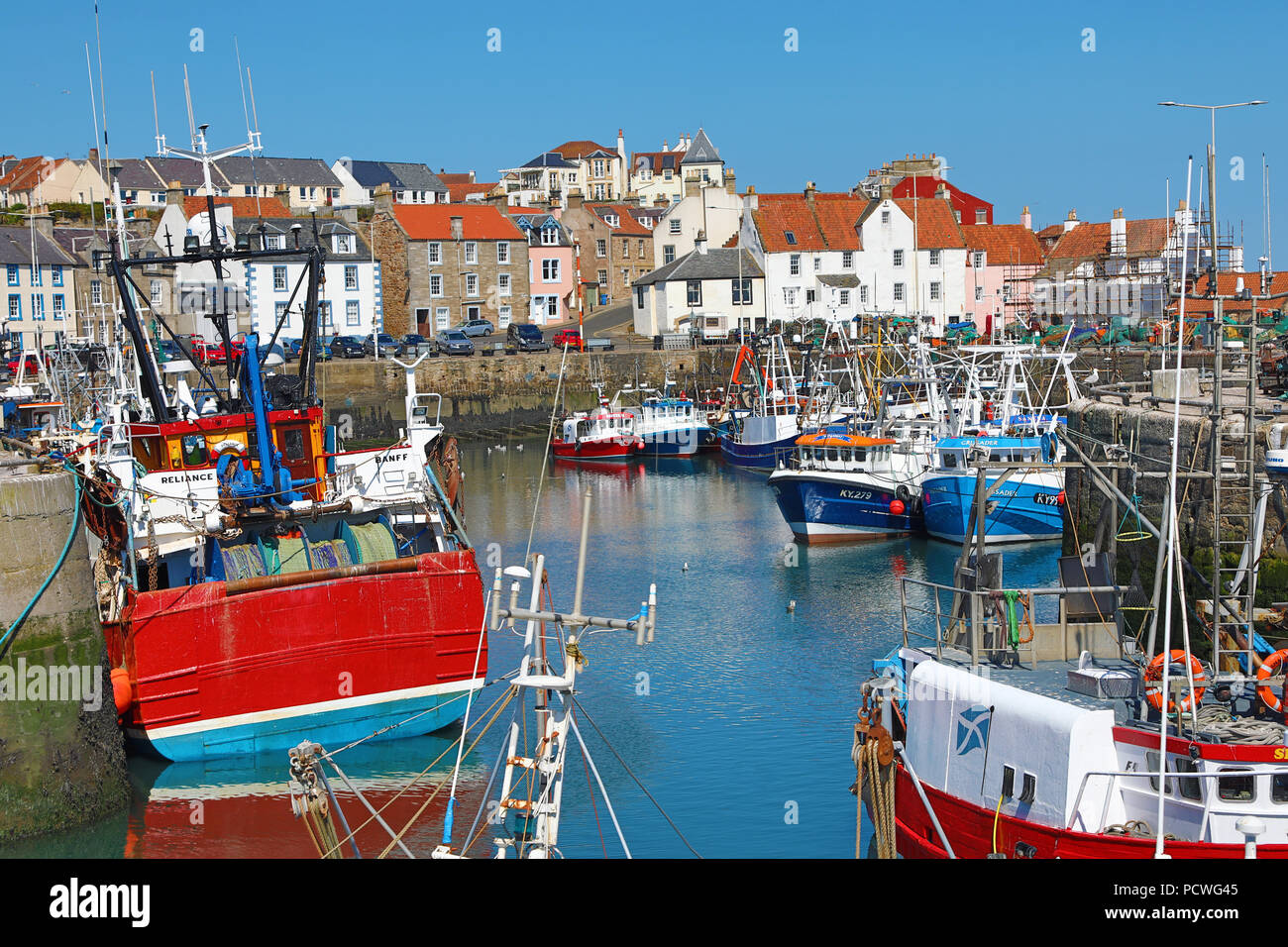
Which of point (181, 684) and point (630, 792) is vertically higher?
point (181, 684)

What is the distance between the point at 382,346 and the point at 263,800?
45755 millimetres

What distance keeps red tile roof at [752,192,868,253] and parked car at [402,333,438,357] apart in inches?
644

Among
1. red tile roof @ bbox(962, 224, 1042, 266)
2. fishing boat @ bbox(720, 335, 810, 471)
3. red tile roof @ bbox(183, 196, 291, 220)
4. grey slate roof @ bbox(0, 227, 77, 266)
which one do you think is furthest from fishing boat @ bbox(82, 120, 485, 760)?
red tile roof @ bbox(962, 224, 1042, 266)

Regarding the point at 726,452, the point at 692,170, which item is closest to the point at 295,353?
the point at 726,452

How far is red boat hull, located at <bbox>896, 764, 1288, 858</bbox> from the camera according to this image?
10219 mm

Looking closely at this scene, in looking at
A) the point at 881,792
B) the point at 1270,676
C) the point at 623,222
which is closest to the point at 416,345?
the point at 623,222

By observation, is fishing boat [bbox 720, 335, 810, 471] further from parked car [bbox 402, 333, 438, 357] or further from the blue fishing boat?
parked car [bbox 402, 333, 438, 357]

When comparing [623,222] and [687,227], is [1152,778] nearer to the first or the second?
[687,227]

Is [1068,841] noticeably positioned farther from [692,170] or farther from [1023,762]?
[692,170]

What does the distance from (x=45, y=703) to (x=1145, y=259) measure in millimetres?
53743

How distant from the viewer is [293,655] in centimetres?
1636

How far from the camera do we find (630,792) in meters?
16.5

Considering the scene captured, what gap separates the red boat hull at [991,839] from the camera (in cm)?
1022

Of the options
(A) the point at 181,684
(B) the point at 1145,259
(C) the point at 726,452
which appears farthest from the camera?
(B) the point at 1145,259
